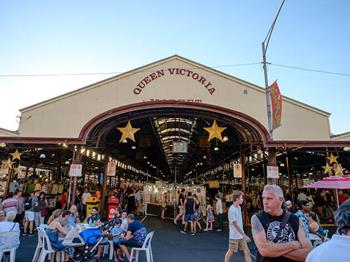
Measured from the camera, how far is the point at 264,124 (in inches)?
495

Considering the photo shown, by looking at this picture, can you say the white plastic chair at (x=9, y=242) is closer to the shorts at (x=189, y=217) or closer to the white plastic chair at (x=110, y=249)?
the white plastic chair at (x=110, y=249)

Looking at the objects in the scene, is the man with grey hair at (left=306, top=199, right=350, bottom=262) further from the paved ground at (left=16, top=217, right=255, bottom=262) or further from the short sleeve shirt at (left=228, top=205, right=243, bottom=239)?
the paved ground at (left=16, top=217, right=255, bottom=262)

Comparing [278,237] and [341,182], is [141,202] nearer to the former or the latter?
[341,182]

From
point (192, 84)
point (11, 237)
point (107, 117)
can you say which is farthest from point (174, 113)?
point (11, 237)

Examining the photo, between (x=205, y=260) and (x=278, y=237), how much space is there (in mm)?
5373

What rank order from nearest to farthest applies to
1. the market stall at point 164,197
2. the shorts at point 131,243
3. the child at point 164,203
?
the shorts at point 131,243, the child at point 164,203, the market stall at point 164,197

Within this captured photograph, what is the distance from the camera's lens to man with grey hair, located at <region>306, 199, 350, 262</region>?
5.10ft

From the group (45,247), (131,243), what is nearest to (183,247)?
(131,243)

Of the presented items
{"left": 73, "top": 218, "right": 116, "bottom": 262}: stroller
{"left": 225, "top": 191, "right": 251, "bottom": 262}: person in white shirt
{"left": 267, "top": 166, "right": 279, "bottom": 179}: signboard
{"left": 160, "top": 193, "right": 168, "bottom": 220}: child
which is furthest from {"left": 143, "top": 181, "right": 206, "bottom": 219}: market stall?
{"left": 225, "top": 191, "right": 251, "bottom": 262}: person in white shirt

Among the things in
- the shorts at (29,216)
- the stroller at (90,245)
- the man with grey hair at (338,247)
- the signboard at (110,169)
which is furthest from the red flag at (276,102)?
the shorts at (29,216)

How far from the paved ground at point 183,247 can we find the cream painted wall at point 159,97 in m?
5.34

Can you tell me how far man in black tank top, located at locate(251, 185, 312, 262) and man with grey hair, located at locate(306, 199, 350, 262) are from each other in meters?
0.90

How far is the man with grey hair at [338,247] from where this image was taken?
1.56 metres

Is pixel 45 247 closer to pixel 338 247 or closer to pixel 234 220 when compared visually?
pixel 234 220
